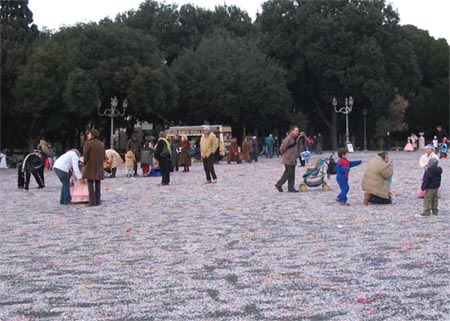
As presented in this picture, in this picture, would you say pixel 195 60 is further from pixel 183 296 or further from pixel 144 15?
pixel 183 296

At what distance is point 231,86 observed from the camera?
5619 cm

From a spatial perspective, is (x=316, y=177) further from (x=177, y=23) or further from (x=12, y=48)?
(x=177, y=23)

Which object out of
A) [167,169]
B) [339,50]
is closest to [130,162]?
[167,169]

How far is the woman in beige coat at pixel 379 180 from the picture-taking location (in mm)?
14750

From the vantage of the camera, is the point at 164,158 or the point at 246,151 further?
the point at 246,151

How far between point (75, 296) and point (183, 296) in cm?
108

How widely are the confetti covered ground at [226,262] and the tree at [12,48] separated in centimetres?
3552

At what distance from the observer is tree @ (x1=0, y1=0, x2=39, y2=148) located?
4903cm

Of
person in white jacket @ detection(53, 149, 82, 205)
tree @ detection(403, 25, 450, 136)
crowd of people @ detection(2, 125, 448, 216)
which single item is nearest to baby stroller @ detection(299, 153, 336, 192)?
crowd of people @ detection(2, 125, 448, 216)

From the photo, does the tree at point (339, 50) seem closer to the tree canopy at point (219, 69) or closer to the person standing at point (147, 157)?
the tree canopy at point (219, 69)

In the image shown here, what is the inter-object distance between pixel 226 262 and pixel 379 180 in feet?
23.1

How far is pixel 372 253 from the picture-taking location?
893cm

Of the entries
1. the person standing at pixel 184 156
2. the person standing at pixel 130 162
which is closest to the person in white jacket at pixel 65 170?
the person standing at pixel 130 162

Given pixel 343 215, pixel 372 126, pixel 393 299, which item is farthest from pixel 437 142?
pixel 393 299
